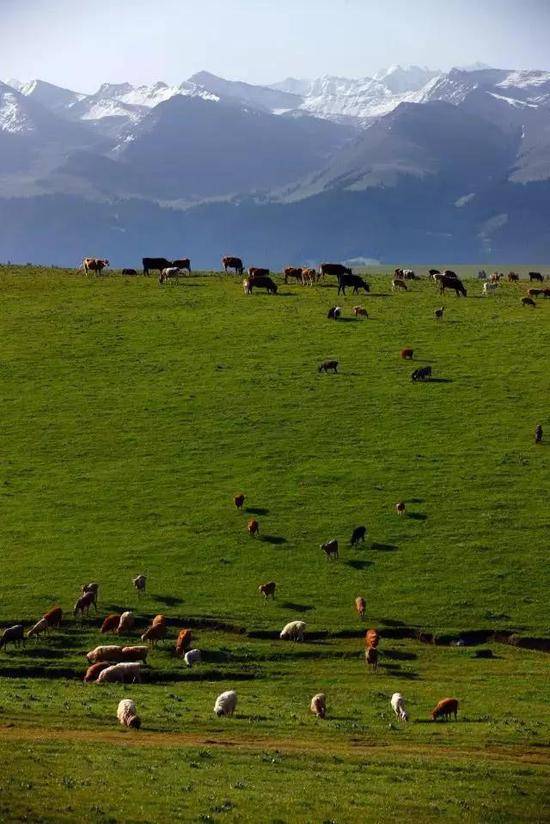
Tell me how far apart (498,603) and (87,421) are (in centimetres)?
2906

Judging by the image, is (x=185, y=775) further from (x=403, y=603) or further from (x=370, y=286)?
(x=370, y=286)

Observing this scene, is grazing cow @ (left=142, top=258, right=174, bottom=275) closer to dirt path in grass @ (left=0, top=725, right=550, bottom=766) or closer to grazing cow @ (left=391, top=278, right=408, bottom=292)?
grazing cow @ (left=391, top=278, right=408, bottom=292)

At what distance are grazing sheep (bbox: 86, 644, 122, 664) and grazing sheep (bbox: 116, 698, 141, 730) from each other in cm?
646

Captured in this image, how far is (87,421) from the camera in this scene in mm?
67625

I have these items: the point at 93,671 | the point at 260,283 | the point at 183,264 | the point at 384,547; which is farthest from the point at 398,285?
the point at 93,671

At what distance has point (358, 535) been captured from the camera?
2040 inches

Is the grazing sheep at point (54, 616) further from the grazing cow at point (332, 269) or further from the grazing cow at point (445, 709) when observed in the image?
the grazing cow at point (332, 269)

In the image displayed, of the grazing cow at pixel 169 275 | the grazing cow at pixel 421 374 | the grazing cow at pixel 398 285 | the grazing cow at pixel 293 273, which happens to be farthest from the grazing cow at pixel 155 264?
the grazing cow at pixel 421 374

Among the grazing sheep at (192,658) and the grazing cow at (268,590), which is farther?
the grazing cow at (268,590)

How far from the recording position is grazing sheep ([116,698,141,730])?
3288 centimetres

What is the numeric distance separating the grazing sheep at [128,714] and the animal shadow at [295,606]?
42.4 feet

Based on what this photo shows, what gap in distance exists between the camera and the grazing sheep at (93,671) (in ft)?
128

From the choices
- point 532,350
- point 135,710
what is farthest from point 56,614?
point 532,350

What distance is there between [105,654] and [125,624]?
3.38 m
